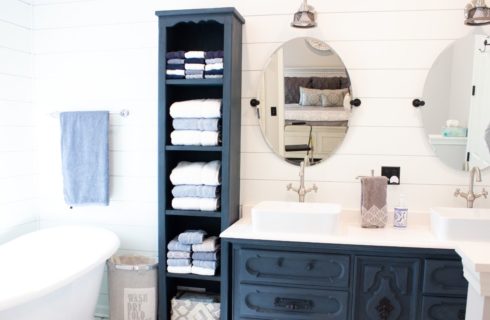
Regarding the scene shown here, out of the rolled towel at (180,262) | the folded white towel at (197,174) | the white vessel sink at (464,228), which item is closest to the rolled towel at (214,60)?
the folded white towel at (197,174)

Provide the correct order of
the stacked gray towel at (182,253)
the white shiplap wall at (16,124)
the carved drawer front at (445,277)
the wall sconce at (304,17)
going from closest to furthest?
the carved drawer front at (445,277) < the wall sconce at (304,17) < the stacked gray towel at (182,253) < the white shiplap wall at (16,124)

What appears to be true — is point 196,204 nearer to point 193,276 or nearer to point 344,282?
point 193,276

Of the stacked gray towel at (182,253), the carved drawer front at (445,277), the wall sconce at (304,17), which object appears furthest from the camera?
the stacked gray towel at (182,253)

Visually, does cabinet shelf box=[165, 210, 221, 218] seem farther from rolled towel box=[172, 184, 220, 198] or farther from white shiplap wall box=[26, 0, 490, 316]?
white shiplap wall box=[26, 0, 490, 316]

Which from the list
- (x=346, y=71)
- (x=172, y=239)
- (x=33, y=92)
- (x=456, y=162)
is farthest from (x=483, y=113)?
(x=33, y=92)

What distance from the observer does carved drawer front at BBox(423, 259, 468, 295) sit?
198 cm

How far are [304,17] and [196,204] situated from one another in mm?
1206

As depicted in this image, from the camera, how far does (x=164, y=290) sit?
246 cm

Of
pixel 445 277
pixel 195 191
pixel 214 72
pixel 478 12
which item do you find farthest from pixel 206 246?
pixel 478 12

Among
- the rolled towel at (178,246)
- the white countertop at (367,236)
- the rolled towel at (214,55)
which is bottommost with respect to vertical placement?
the rolled towel at (178,246)

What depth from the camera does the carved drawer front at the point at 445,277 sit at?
6.50 feet

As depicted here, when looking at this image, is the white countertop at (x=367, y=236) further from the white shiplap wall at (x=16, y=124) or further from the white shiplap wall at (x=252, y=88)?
the white shiplap wall at (x=16, y=124)

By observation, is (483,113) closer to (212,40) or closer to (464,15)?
(464,15)

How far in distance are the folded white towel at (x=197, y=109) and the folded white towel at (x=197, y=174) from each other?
0.29m
